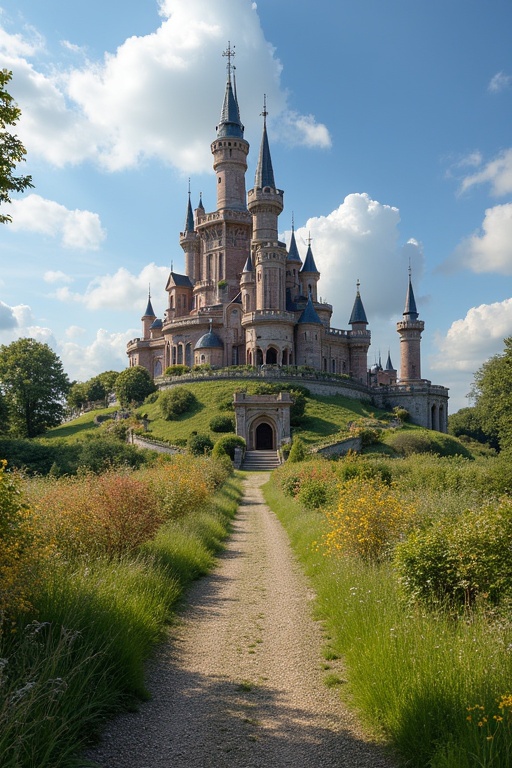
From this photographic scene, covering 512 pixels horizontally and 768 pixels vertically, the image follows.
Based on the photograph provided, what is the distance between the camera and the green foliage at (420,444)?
4347 cm

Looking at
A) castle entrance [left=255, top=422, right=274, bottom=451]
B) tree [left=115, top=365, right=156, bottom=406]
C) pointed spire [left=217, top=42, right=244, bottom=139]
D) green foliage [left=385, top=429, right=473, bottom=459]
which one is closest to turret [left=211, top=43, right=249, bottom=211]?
pointed spire [left=217, top=42, right=244, bottom=139]

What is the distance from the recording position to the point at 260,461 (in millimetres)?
42062

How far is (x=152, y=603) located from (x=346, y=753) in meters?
3.72

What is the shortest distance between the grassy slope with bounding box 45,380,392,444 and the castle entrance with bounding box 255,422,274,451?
2465 millimetres

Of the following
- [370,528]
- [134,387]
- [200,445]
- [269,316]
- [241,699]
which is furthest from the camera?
[134,387]

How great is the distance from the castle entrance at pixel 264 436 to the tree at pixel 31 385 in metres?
23.2

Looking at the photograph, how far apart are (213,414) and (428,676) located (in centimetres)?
4595

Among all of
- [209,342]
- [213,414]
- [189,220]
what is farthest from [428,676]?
[189,220]

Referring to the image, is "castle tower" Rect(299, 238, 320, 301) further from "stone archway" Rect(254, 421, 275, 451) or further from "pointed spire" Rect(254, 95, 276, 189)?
"stone archway" Rect(254, 421, 275, 451)

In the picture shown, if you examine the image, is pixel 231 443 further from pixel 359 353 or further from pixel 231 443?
pixel 359 353

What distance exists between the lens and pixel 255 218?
6712 centimetres

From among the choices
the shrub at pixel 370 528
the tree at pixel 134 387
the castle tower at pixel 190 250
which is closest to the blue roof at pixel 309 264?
the castle tower at pixel 190 250

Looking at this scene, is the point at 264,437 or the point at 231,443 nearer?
the point at 231,443

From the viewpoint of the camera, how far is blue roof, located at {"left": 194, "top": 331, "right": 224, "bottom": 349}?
63750 mm
